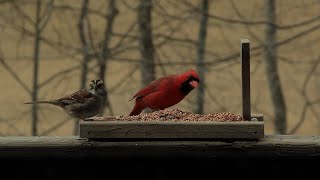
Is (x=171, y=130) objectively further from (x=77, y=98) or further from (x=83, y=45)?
(x=83, y=45)

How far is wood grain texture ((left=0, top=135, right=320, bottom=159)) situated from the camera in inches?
74.8

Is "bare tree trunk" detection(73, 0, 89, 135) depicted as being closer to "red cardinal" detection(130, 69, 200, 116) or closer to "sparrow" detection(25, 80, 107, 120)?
"sparrow" detection(25, 80, 107, 120)

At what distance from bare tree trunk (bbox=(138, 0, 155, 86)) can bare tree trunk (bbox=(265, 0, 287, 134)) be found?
1250 mm

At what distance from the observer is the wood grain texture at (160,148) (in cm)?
190

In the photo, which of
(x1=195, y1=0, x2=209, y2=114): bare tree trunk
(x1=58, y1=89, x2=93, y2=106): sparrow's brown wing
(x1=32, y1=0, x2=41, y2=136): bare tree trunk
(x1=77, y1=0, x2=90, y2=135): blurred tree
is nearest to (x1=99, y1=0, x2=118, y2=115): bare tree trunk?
(x1=77, y1=0, x2=90, y2=135): blurred tree

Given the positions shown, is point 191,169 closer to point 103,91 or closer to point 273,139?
→ point 273,139

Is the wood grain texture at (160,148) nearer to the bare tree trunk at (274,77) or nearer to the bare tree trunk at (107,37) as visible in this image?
the bare tree trunk at (107,37)

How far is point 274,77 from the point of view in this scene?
7359mm

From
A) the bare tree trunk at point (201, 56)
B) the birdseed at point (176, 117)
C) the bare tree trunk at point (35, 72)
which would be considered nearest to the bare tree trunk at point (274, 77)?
the bare tree trunk at point (201, 56)

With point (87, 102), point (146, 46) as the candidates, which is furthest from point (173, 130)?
point (146, 46)

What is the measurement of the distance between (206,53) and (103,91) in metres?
4.10

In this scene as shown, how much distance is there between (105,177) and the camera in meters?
1.93

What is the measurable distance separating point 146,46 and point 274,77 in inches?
55.8

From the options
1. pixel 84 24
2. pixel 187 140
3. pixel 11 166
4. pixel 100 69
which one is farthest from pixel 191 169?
pixel 84 24
